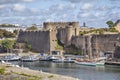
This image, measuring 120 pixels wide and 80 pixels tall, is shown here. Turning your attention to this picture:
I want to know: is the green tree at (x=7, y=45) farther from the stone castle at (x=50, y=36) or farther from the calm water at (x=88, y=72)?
the calm water at (x=88, y=72)

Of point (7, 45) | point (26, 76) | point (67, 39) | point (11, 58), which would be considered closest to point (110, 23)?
point (67, 39)

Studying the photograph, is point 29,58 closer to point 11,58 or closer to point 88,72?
point 11,58

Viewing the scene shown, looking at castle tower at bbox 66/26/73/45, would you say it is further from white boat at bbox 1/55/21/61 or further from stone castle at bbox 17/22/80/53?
white boat at bbox 1/55/21/61

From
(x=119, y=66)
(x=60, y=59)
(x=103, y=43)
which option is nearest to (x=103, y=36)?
(x=103, y=43)

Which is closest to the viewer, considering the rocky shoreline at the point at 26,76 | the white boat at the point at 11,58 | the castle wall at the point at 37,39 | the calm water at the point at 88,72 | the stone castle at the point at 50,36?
the rocky shoreline at the point at 26,76

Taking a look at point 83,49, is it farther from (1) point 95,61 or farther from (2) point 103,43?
A: (1) point 95,61

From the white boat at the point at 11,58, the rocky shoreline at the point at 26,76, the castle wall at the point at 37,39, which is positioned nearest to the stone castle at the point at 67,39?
the castle wall at the point at 37,39

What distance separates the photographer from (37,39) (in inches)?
2692

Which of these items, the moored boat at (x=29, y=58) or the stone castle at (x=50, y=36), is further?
the stone castle at (x=50, y=36)

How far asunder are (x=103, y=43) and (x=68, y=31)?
24.1 feet

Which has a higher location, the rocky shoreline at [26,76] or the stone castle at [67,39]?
the stone castle at [67,39]

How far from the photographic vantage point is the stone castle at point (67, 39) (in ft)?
193

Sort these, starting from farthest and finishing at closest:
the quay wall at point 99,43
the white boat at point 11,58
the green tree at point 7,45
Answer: the green tree at point 7,45
the white boat at point 11,58
the quay wall at point 99,43

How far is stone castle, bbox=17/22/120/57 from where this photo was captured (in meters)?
58.8
